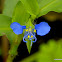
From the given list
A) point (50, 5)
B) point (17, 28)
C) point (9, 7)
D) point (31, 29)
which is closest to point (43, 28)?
point (31, 29)

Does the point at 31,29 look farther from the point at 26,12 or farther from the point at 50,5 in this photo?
the point at 50,5

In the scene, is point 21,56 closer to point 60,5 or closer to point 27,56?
point 27,56

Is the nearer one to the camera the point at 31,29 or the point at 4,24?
the point at 31,29

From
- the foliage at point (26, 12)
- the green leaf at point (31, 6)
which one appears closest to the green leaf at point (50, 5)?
the foliage at point (26, 12)

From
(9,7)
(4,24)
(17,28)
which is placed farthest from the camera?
(9,7)

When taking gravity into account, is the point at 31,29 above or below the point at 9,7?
below

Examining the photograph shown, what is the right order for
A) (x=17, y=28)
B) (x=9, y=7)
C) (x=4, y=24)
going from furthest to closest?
(x=9, y=7) < (x=4, y=24) < (x=17, y=28)
